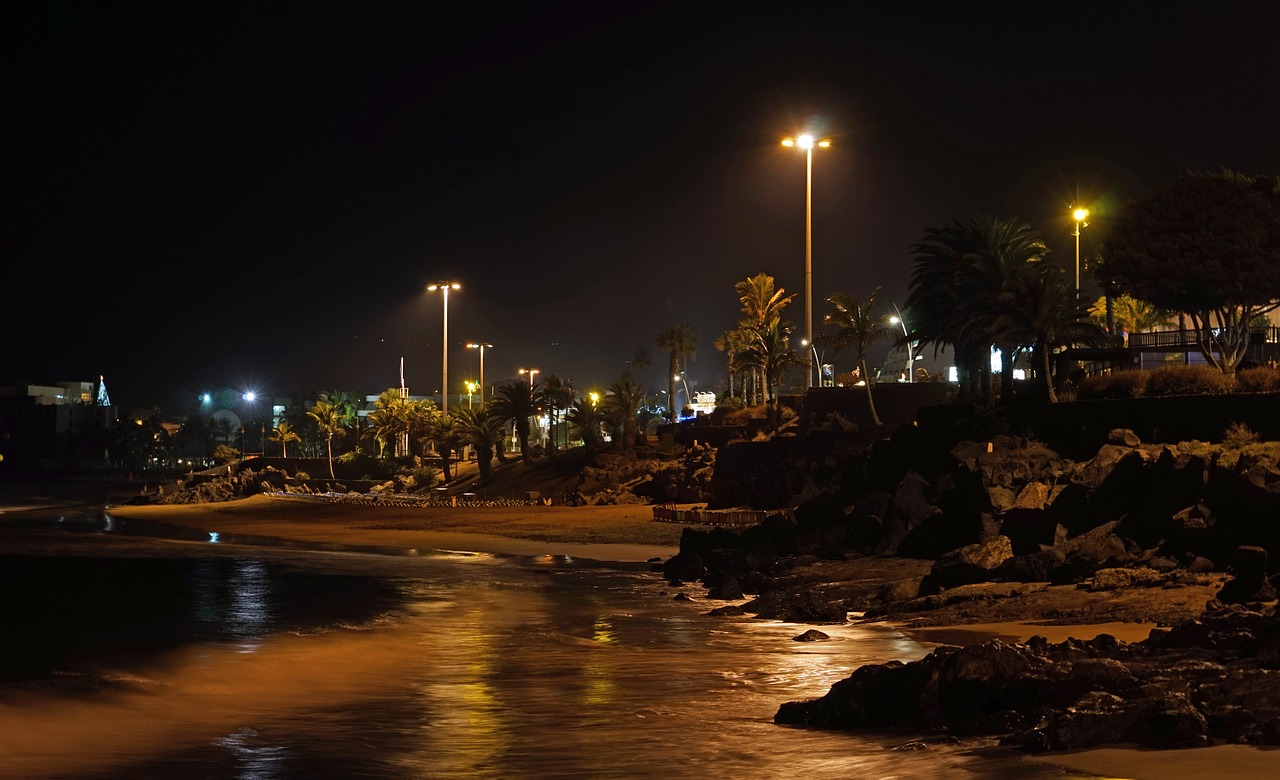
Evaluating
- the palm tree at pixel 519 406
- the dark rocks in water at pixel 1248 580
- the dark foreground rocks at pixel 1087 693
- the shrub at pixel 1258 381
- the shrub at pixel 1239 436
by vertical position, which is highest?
the palm tree at pixel 519 406

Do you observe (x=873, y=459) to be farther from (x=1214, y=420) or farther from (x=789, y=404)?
(x=789, y=404)

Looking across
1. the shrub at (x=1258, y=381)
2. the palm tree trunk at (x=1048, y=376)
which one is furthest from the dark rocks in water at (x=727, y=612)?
the shrub at (x=1258, y=381)

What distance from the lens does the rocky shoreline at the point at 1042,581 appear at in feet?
39.5

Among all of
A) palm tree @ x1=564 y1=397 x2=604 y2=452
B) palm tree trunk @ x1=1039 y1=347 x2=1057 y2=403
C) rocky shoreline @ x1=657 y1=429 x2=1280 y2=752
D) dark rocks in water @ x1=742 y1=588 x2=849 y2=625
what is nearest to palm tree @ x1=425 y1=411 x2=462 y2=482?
palm tree @ x1=564 y1=397 x2=604 y2=452

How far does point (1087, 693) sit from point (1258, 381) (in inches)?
852

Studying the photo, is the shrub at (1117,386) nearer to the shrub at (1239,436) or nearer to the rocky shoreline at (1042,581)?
the rocky shoreline at (1042,581)

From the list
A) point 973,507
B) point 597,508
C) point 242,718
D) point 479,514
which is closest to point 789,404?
point 597,508

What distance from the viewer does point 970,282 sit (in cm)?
4425

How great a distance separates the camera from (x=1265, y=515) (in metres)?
21.2

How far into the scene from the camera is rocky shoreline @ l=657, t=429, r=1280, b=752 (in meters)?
12.0

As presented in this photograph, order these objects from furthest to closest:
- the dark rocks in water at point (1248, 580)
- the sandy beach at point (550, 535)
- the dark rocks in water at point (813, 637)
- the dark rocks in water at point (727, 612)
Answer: the dark rocks in water at point (727, 612), the dark rocks in water at point (813, 637), the dark rocks in water at point (1248, 580), the sandy beach at point (550, 535)

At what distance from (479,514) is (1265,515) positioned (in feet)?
134

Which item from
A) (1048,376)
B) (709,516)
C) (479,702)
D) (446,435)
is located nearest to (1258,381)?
(1048,376)

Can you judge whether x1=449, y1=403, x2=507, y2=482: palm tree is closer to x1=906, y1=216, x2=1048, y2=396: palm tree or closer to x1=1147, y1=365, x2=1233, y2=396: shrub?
x1=906, y1=216, x2=1048, y2=396: palm tree
